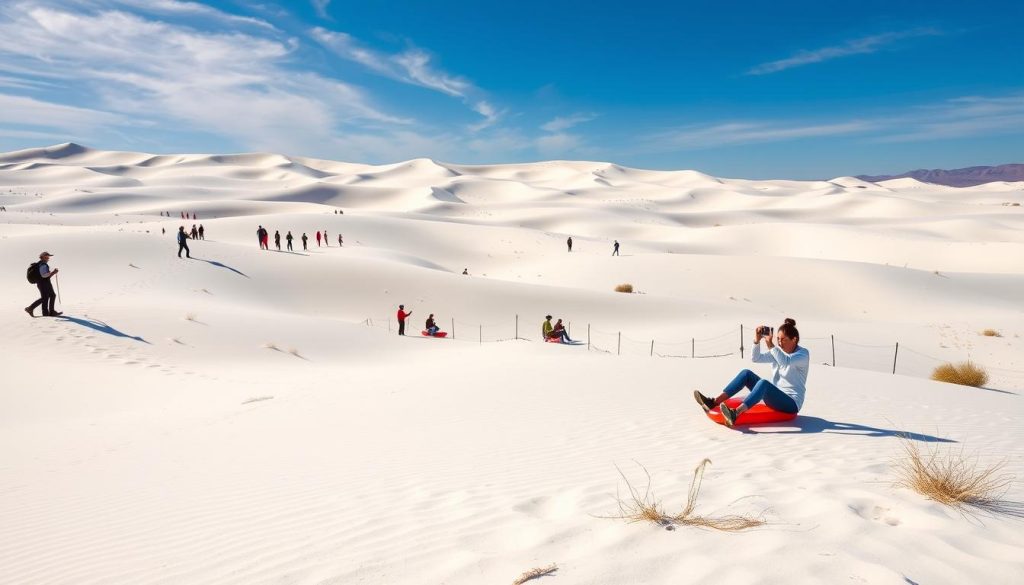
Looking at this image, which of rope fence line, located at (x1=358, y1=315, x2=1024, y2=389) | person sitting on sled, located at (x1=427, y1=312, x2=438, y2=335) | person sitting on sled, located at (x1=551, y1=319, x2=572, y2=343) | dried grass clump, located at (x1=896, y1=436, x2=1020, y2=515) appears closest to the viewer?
dried grass clump, located at (x1=896, y1=436, x2=1020, y2=515)

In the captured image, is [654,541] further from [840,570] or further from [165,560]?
[165,560]

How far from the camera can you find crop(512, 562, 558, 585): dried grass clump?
2.76 metres

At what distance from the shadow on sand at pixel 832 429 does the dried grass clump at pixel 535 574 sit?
4312mm

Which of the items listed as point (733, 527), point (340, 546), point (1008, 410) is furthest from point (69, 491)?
point (1008, 410)

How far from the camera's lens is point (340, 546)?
3361 millimetres

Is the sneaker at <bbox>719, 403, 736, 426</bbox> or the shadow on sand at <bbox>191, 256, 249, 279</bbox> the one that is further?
the shadow on sand at <bbox>191, 256, 249, 279</bbox>

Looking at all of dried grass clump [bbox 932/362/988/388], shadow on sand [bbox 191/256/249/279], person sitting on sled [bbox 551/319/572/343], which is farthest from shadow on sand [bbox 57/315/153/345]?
dried grass clump [bbox 932/362/988/388]

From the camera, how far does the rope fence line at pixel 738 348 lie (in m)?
16.3

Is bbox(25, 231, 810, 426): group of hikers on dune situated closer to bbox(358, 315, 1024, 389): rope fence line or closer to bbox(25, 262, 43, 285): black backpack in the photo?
bbox(358, 315, 1024, 389): rope fence line

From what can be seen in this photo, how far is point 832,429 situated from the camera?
21.1ft

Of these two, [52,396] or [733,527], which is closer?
[733,527]

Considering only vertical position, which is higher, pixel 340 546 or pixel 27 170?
pixel 27 170

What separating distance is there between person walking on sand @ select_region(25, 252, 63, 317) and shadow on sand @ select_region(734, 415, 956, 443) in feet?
51.6

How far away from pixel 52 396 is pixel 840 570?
11.9m
